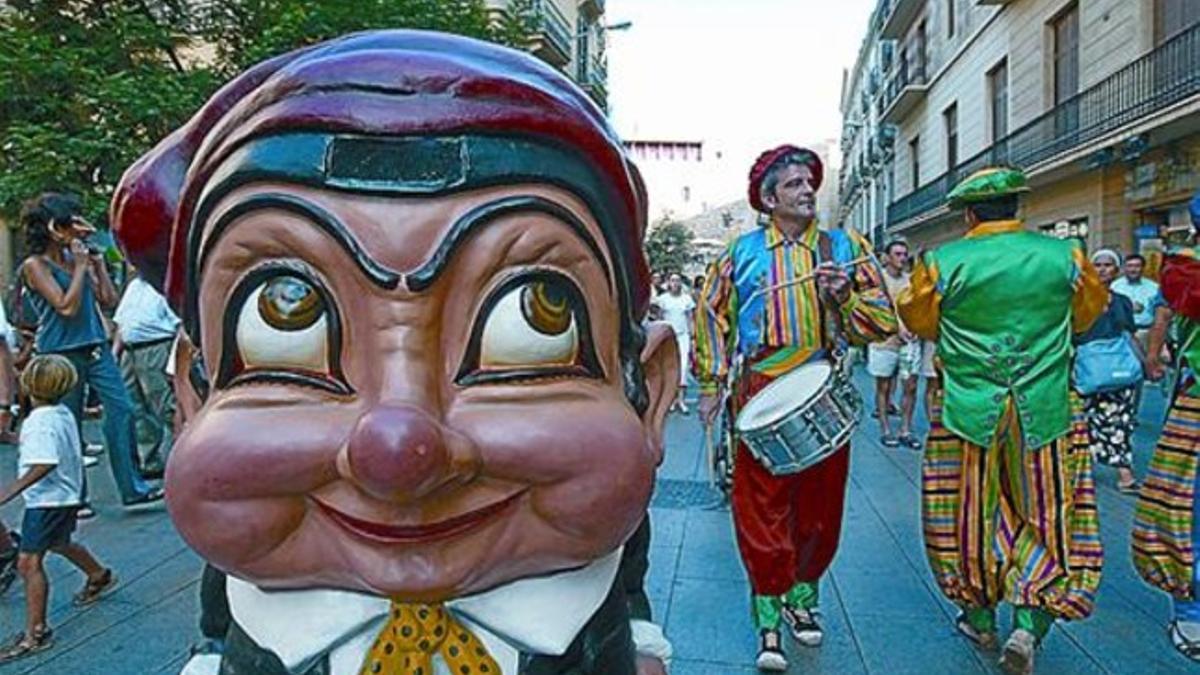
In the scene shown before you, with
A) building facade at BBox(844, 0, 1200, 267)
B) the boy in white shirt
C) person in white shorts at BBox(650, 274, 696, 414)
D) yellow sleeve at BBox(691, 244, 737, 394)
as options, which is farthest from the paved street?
building facade at BBox(844, 0, 1200, 267)

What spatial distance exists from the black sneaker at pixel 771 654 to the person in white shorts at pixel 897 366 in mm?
4806

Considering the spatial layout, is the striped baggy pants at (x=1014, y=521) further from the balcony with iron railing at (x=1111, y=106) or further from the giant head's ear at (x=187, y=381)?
the balcony with iron railing at (x=1111, y=106)

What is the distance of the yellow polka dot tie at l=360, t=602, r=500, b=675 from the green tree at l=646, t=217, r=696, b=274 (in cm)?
3492

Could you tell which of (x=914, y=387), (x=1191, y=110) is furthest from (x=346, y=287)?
(x=1191, y=110)

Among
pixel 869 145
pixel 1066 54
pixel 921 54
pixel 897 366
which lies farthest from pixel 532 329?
pixel 869 145

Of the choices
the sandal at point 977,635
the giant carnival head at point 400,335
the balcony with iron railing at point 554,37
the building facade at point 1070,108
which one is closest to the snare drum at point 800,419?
the sandal at point 977,635

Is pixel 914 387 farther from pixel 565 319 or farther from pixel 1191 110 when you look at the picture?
pixel 565 319

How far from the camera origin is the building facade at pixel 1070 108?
12.4 m

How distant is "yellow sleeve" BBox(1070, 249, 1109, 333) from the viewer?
3115 mm

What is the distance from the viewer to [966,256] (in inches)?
124

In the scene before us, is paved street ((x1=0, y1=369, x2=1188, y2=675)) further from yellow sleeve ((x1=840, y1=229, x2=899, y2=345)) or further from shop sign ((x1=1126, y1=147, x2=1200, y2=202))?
shop sign ((x1=1126, y1=147, x2=1200, y2=202))

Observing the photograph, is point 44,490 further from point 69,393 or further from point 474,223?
point 474,223

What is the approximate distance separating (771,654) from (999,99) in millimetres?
19274

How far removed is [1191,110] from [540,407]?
12.6m
